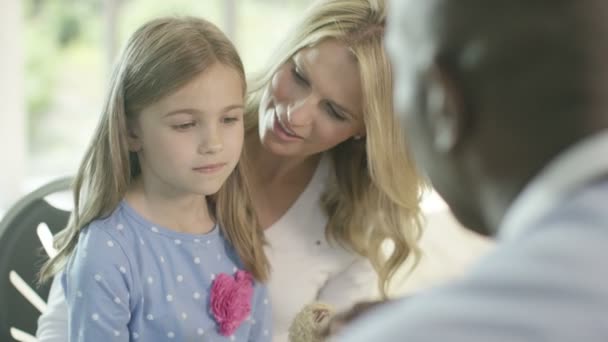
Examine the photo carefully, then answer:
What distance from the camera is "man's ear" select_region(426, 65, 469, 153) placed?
0.72 m

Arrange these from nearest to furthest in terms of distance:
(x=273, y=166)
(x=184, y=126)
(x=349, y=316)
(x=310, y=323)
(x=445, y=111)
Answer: (x=445, y=111)
(x=349, y=316)
(x=184, y=126)
(x=310, y=323)
(x=273, y=166)

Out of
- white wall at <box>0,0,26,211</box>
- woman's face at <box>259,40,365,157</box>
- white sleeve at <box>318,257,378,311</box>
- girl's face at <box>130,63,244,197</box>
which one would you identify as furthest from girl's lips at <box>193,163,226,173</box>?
white wall at <box>0,0,26,211</box>

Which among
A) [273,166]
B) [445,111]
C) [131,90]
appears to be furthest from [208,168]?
[445,111]

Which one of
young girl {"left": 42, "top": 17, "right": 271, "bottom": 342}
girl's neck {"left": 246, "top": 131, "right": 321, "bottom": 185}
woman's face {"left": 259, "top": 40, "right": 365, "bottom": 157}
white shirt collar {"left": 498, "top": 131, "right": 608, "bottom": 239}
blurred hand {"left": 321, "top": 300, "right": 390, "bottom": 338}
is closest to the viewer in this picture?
white shirt collar {"left": 498, "top": 131, "right": 608, "bottom": 239}

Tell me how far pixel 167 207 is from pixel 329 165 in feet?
1.60

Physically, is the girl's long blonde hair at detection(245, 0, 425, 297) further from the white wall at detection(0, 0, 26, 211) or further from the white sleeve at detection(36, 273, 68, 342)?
the white wall at detection(0, 0, 26, 211)

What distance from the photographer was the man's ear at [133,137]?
5.46 ft

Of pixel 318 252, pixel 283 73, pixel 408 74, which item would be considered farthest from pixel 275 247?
pixel 408 74

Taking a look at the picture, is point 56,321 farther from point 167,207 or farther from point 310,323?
point 310,323

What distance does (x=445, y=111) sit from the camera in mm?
736

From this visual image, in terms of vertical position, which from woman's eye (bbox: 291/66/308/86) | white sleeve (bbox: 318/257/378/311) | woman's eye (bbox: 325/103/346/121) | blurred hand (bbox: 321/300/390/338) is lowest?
white sleeve (bbox: 318/257/378/311)

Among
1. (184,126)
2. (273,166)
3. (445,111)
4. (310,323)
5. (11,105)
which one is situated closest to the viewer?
(445,111)

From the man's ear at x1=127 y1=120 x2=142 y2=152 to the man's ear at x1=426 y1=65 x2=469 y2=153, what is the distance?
982mm

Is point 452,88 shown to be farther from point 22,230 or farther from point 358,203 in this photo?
point 22,230
